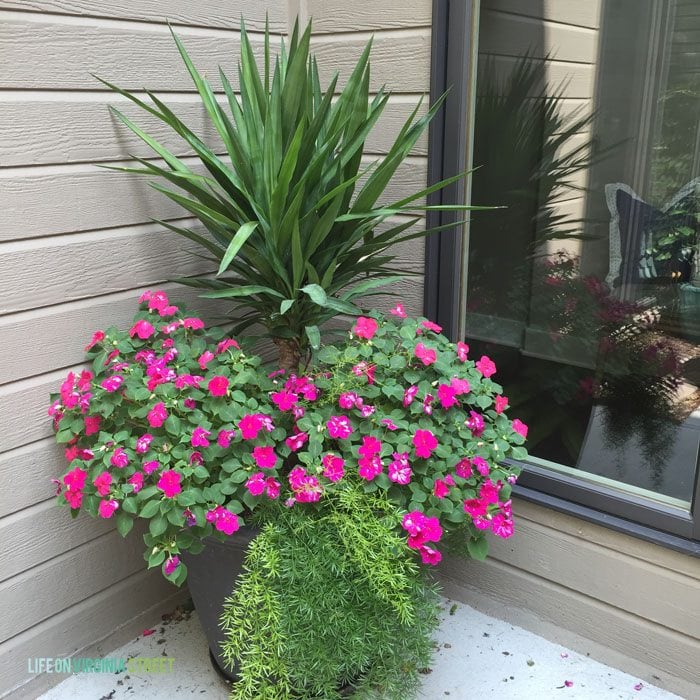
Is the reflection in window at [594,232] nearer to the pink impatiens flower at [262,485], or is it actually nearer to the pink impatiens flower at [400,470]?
the pink impatiens flower at [400,470]

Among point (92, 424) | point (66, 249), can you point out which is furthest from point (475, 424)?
point (66, 249)

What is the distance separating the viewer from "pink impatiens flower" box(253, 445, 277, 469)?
1.50 metres

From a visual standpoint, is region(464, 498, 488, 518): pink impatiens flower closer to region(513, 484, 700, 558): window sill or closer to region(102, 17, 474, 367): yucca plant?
region(513, 484, 700, 558): window sill

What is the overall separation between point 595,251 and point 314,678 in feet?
4.05

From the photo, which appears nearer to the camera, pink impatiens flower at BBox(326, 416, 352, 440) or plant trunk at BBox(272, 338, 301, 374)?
pink impatiens flower at BBox(326, 416, 352, 440)

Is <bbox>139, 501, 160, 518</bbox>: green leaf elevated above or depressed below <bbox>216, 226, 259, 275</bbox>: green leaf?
below

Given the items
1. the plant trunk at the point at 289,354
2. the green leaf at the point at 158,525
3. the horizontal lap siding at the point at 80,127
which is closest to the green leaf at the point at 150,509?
the green leaf at the point at 158,525

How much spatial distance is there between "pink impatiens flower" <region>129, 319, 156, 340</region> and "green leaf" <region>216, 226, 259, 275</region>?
0.84ft

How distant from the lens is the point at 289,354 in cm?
190

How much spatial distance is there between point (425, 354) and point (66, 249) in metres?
0.91

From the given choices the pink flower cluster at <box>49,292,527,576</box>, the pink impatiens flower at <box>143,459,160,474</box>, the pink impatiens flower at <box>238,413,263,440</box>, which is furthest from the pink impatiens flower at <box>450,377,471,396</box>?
the pink impatiens flower at <box>143,459,160,474</box>

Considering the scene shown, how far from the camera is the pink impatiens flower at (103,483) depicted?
1489 millimetres

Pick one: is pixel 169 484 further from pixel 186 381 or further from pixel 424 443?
pixel 424 443

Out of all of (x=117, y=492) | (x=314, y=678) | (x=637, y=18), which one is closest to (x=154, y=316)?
(x=117, y=492)
